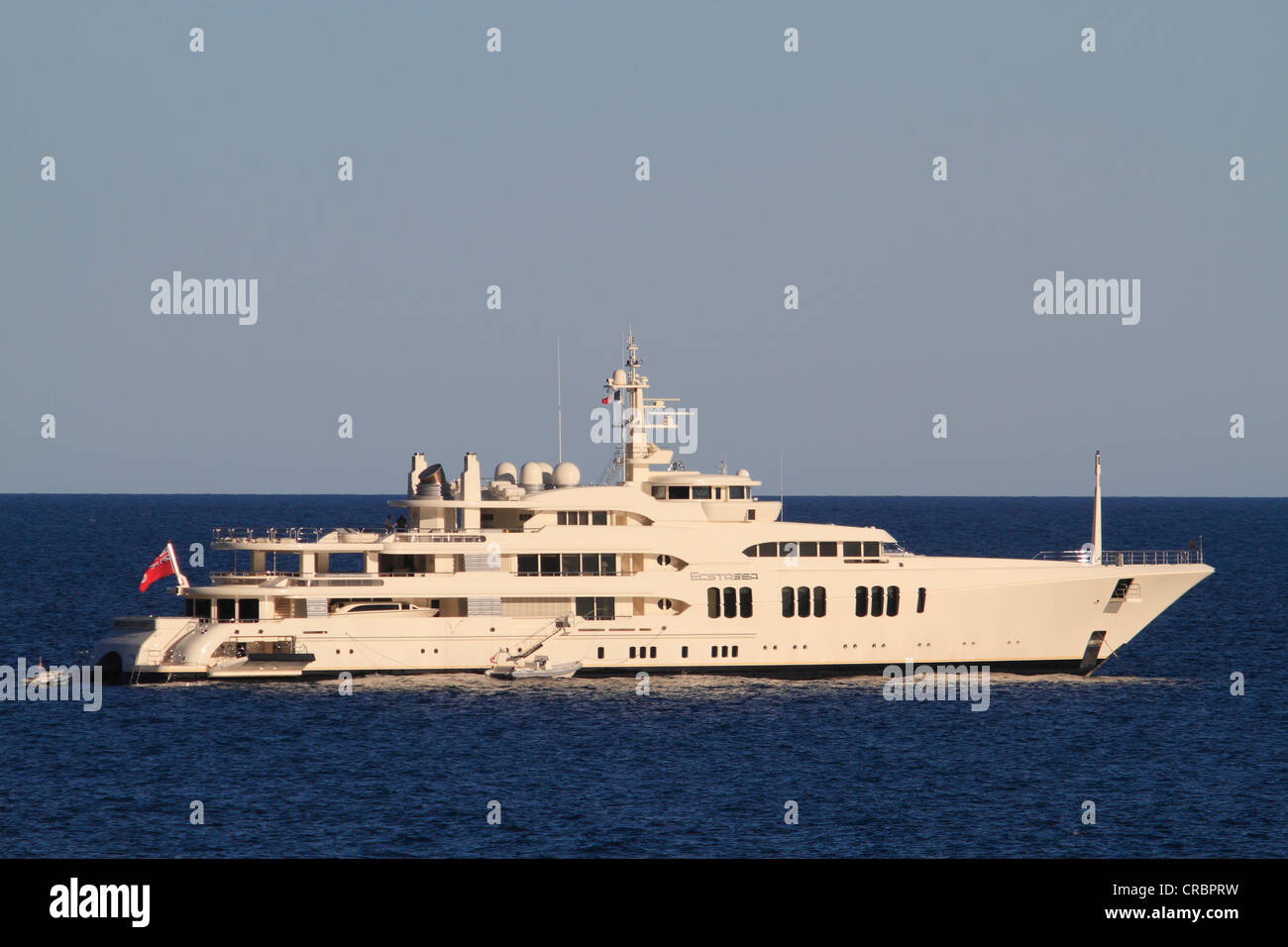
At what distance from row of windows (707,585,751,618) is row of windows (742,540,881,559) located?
57.3 inches

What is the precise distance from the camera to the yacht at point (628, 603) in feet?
164

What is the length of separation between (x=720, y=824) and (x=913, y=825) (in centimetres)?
428

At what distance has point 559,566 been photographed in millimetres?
51469

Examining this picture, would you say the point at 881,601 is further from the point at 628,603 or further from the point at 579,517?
the point at 579,517

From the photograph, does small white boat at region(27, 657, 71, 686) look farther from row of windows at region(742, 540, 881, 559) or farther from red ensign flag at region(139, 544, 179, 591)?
row of windows at region(742, 540, 881, 559)

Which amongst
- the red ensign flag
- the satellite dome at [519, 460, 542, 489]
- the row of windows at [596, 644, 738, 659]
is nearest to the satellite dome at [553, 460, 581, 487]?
the satellite dome at [519, 460, 542, 489]

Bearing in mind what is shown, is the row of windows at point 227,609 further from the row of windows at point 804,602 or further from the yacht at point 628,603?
the row of windows at point 804,602

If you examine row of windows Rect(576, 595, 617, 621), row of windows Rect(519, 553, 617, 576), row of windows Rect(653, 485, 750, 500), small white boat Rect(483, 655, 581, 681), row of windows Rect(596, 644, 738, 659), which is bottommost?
small white boat Rect(483, 655, 581, 681)

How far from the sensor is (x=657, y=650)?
50969mm

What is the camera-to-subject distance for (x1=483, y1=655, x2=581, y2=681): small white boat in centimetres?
4991
